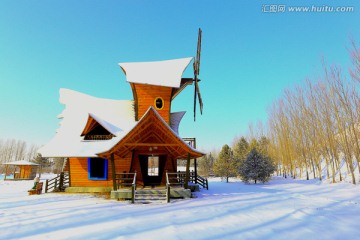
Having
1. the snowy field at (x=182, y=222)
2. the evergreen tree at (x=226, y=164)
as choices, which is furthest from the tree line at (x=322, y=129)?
the snowy field at (x=182, y=222)

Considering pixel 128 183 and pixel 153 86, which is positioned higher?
A: pixel 153 86

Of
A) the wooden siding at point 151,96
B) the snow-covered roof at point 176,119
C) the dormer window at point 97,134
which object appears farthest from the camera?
the snow-covered roof at point 176,119

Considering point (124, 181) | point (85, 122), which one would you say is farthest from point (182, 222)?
point (85, 122)

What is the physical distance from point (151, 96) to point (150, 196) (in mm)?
8836

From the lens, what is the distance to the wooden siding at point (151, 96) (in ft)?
58.2

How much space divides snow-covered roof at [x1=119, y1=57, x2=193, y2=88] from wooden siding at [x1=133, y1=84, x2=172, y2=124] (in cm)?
63

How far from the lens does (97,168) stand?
1598 centimetres

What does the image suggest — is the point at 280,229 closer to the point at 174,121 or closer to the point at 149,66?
the point at 174,121

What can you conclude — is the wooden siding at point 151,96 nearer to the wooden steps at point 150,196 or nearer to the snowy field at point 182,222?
the wooden steps at point 150,196

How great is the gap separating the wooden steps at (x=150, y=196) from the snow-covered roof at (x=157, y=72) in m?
8.52

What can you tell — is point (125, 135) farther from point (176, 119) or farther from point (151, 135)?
point (176, 119)

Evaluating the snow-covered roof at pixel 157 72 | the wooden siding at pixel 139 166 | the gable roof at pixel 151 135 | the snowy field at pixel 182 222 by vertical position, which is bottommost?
the snowy field at pixel 182 222

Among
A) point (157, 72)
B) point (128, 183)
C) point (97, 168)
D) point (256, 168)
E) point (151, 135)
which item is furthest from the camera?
point (256, 168)

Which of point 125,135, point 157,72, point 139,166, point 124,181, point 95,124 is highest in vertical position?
point 157,72
